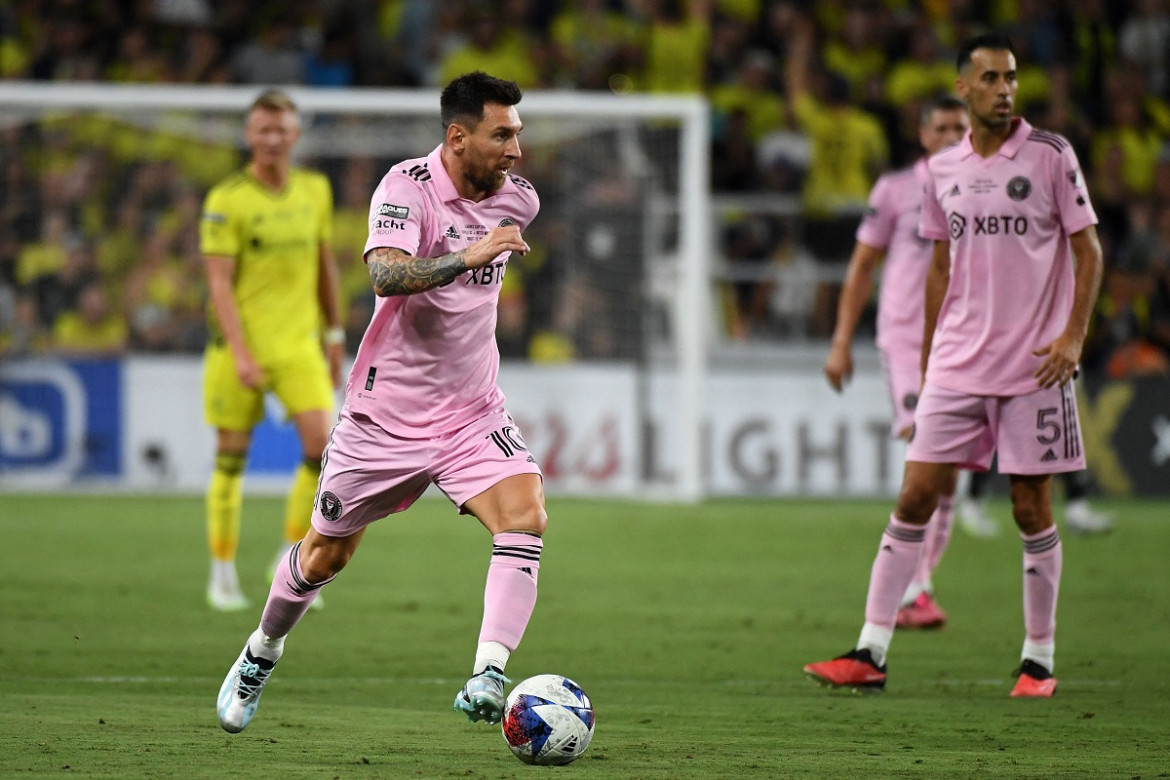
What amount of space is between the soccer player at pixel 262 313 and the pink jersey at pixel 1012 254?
3680 millimetres

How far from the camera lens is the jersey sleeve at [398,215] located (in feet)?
17.7

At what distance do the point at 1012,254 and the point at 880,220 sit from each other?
211 cm

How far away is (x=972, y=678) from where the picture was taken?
23.6ft

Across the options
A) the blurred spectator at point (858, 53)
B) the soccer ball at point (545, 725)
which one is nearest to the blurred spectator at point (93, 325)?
the blurred spectator at point (858, 53)

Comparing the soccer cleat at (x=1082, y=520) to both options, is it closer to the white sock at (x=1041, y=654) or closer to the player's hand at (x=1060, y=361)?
the white sock at (x=1041, y=654)

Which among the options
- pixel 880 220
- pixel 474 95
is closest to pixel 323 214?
pixel 880 220

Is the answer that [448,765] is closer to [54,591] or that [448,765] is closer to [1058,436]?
[1058,436]

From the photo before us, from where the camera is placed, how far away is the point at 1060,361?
645 cm

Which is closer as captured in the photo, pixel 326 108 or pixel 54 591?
pixel 54 591

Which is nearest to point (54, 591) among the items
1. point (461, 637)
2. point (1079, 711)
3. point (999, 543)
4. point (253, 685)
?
point (461, 637)

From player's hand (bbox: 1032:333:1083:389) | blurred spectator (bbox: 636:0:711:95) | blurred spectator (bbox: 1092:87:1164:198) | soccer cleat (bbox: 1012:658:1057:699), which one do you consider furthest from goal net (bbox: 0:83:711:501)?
player's hand (bbox: 1032:333:1083:389)

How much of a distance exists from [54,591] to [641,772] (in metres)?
5.49

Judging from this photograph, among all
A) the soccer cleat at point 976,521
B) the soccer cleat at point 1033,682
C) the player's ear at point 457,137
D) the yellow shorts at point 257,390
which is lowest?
the soccer cleat at point 976,521

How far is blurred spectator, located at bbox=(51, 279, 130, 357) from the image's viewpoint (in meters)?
15.7
